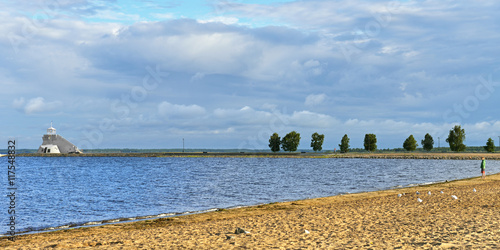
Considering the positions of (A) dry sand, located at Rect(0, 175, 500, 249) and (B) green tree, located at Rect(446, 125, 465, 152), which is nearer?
(A) dry sand, located at Rect(0, 175, 500, 249)

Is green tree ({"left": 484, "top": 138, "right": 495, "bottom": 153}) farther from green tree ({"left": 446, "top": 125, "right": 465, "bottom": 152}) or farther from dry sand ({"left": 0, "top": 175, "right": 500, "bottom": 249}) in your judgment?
dry sand ({"left": 0, "top": 175, "right": 500, "bottom": 249})

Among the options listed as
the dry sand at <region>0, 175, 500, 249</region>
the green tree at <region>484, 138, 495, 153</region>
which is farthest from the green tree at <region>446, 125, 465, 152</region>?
the dry sand at <region>0, 175, 500, 249</region>

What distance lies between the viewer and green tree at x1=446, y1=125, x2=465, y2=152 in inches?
7096

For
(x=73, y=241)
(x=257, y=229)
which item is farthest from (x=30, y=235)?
(x=257, y=229)

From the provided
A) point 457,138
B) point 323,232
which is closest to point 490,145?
point 457,138

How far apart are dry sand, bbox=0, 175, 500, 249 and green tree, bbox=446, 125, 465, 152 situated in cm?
17299

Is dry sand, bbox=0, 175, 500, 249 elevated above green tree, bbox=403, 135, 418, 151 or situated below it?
below

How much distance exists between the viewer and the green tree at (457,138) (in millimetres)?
180250

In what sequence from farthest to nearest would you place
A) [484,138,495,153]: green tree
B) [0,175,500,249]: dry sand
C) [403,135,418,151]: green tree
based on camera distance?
[403,135,418,151]: green tree → [484,138,495,153]: green tree → [0,175,500,249]: dry sand

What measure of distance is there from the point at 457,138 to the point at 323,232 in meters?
186

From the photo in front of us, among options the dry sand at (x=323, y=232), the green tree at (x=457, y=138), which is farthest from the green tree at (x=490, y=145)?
the dry sand at (x=323, y=232)

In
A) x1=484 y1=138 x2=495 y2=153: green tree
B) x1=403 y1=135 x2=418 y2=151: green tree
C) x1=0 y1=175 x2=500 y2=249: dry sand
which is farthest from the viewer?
x1=403 y1=135 x2=418 y2=151: green tree

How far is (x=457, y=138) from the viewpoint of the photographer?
597 feet

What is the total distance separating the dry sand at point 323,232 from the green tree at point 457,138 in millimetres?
172989
